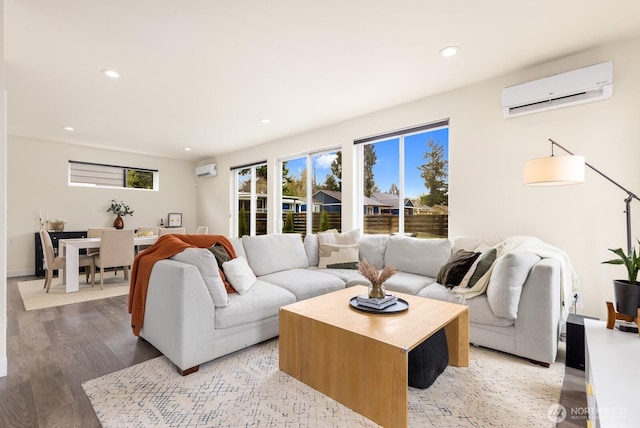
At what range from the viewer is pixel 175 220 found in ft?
23.4

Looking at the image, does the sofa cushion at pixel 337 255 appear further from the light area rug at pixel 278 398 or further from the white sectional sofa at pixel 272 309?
the light area rug at pixel 278 398

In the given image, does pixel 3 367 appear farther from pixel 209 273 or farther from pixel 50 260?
pixel 50 260

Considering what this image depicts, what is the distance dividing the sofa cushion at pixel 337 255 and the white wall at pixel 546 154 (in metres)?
1.20

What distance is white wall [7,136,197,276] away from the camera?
528 cm

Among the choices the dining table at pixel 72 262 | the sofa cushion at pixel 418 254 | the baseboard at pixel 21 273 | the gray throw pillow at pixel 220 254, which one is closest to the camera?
the gray throw pillow at pixel 220 254

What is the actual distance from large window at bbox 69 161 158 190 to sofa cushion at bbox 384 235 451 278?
5.88 m

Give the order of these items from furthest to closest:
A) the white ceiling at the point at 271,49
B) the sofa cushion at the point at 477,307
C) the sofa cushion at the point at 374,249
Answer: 1. the sofa cushion at the point at 374,249
2. the sofa cushion at the point at 477,307
3. the white ceiling at the point at 271,49

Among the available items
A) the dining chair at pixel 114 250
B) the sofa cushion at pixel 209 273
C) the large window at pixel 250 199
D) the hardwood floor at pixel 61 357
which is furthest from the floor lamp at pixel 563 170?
the dining chair at pixel 114 250

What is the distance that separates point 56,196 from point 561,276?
768cm

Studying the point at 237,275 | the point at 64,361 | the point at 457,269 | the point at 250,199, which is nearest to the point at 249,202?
the point at 250,199

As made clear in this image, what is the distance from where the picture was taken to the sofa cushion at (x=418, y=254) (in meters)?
3.12

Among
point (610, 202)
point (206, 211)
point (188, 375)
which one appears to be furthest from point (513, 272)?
point (206, 211)

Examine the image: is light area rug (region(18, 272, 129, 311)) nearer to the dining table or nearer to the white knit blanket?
the dining table

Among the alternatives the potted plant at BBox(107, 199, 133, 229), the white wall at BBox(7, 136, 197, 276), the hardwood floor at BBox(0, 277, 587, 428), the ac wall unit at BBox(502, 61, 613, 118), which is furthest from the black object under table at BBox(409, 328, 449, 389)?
the white wall at BBox(7, 136, 197, 276)
